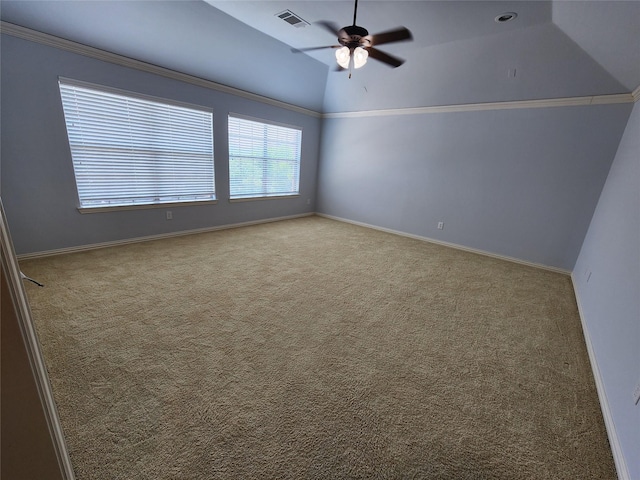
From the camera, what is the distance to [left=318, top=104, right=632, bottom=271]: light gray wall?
3.45 m

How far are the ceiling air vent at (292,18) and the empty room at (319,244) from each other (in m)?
0.03

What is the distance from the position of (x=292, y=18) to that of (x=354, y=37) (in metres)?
1.44

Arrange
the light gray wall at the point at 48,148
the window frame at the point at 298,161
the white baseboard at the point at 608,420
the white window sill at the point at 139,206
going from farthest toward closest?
the window frame at the point at 298,161 → the white window sill at the point at 139,206 → the light gray wall at the point at 48,148 → the white baseboard at the point at 608,420

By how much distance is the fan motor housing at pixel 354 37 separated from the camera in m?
2.10

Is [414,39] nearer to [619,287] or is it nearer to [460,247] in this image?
[460,247]

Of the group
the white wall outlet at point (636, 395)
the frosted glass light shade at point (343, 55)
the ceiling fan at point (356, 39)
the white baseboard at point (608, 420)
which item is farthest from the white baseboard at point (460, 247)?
the frosted glass light shade at point (343, 55)

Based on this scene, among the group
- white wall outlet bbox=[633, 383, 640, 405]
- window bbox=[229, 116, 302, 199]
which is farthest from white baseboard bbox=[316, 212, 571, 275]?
white wall outlet bbox=[633, 383, 640, 405]

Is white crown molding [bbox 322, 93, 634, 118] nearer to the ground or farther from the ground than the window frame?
farther from the ground

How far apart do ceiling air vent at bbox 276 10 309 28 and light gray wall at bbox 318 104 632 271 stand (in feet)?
7.74

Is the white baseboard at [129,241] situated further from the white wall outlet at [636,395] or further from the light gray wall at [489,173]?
the white wall outlet at [636,395]

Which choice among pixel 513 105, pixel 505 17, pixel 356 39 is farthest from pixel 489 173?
pixel 356 39

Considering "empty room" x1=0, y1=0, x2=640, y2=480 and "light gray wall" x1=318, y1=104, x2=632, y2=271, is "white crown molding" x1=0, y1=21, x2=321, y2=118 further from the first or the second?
"light gray wall" x1=318, y1=104, x2=632, y2=271

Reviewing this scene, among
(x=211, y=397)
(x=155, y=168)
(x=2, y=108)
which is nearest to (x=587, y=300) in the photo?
(x=211, y=397)

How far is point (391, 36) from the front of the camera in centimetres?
215
